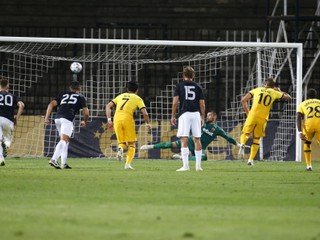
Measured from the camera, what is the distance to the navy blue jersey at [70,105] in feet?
71.0

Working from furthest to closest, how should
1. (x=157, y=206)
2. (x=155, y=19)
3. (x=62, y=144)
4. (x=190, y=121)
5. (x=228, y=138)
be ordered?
(x=155, y=19) < (x=228, y=138) < (x=62, y=144) < (x=190, y=121) < (x=157, y=206)

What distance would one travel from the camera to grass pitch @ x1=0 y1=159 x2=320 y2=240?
30.8ft

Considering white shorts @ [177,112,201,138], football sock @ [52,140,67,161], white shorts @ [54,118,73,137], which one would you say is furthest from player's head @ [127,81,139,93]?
football sock @ [52,140,67,161]

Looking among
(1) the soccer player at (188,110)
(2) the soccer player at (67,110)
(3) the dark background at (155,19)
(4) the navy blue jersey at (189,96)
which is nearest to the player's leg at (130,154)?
(2) the soccer player at (67,110)

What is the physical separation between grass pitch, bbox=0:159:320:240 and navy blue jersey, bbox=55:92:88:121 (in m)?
3.35

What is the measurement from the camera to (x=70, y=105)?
21703 millimetres

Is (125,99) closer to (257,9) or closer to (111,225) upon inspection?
(111,225)

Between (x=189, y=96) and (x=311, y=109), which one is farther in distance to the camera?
(x=311, y=109)

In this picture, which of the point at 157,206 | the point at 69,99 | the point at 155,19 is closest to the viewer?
the point at 157,206

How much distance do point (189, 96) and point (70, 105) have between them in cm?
268

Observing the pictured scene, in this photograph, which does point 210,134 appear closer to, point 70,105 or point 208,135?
point 208,135

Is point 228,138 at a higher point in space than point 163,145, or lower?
higher

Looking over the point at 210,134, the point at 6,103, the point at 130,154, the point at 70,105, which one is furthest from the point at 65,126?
the point at 210,134

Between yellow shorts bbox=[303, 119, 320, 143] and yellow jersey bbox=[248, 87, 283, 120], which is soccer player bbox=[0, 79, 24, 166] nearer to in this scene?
yellow jersey bbox=[248, 87, 283, 120]
